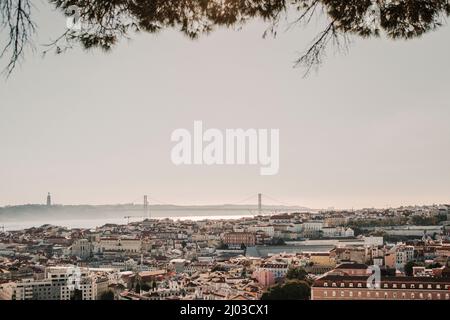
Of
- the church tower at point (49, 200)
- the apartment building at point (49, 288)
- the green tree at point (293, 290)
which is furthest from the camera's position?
the church tower at point (49, 200)

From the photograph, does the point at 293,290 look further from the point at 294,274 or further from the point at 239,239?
the point at 239,239

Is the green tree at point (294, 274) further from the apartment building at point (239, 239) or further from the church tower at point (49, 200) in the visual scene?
the apartment building at point (239, 239)

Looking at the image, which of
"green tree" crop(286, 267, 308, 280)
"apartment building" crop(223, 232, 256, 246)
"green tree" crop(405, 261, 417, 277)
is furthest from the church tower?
"apartment building" crop(223, 232, 256, 246)

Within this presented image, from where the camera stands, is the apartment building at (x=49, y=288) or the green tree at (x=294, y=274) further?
the green tree at (x=294, y=274)

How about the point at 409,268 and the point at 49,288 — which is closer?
the point at 49,288

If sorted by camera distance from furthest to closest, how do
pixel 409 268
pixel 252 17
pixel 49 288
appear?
pixel 409 268, pixel 49 288, pixel 252 17

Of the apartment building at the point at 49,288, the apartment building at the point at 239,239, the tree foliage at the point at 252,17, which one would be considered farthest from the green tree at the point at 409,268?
the apartment building at the point at 239,239
